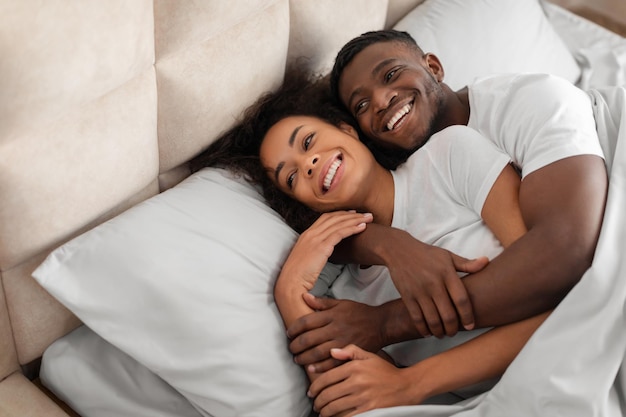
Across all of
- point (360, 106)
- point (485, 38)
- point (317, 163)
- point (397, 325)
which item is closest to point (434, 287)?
point (397, 325)

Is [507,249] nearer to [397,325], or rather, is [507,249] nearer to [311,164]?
[397,325]

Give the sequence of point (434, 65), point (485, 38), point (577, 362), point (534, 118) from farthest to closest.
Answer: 1. point (485, 38)
2. point (434, 65)
3. point (534, 118)
4. point (577, 362)

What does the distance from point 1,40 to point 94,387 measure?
57 cm

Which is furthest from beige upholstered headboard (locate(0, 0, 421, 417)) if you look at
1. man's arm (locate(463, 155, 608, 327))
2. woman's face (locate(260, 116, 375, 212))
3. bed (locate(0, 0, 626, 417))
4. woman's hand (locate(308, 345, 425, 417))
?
man's arm (locate(463, 155, 608, 327))

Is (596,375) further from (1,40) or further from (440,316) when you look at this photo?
(1,40)

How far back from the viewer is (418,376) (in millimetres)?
1186

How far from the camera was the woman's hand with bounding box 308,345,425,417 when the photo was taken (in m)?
1.16

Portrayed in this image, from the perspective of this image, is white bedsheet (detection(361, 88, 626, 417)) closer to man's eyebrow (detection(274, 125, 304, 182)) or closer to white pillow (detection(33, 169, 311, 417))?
white pillow (detection(33, 169, 311, 417))

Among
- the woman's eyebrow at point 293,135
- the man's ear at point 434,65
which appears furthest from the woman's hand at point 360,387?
the man's ear at point 434,65

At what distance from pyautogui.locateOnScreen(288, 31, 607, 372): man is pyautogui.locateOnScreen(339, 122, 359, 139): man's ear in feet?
0.12

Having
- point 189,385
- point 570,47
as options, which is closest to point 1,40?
point 189,385

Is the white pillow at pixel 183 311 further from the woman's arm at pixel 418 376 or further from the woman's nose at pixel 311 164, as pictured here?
the woman's nose at pixel 311 164

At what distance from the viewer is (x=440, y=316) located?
1191 millimetres

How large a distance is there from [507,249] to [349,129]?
420 millimetres
